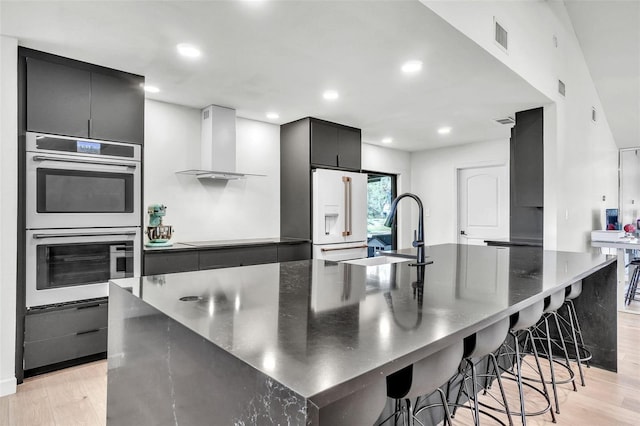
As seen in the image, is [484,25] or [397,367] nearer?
[397,367]

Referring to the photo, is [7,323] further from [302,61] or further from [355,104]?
[355,104]

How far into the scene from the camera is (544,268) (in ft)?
6.79

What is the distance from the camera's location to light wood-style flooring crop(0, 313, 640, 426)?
212cm

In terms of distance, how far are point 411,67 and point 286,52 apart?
1.04 m

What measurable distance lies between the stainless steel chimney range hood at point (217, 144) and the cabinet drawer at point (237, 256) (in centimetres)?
89

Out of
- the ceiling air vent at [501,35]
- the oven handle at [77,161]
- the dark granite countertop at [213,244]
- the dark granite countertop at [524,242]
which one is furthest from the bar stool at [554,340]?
the oven handle at [77,161]

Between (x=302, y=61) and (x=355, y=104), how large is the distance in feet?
4.06

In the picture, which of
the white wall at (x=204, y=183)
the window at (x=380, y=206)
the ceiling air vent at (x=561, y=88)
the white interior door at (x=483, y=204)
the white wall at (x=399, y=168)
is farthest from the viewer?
the window at (x=380, y=206)

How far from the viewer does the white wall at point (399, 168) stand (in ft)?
20.1

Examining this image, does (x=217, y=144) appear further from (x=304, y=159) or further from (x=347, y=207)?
(x=347, y=207)

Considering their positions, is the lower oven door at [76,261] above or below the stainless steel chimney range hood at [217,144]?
below

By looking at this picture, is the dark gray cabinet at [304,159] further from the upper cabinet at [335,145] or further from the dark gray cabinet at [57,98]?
the dark gray cabinet at [57,98]

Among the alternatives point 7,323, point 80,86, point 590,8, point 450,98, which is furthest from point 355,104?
point 7,323

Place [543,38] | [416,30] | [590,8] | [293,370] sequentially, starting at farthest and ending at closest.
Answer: [590,8] → [543,38] → [416,30] → [293,370]
